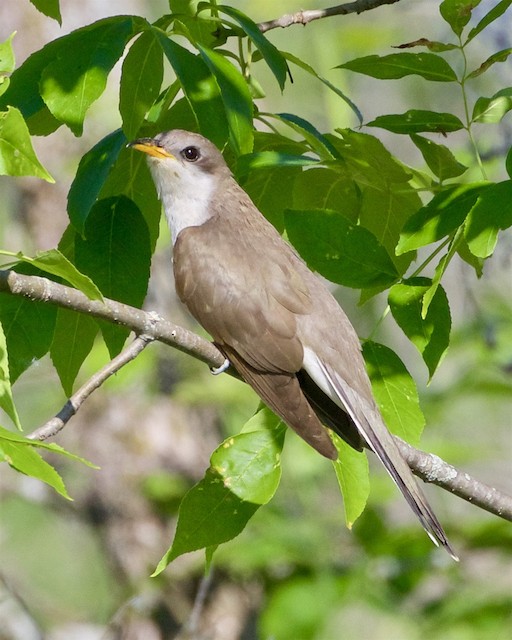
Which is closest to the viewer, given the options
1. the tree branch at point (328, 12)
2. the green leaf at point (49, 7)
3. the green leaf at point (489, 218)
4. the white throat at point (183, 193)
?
the green leaf at point (489, 218)

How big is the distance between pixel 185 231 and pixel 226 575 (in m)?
3.93

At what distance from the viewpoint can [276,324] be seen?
404cm

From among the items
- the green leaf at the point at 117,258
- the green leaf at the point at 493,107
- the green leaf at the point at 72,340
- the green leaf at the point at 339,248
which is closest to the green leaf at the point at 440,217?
the green leaf at the point at 339,248

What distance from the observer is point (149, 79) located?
3064mm

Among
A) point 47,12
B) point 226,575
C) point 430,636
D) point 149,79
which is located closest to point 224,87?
point 149,79

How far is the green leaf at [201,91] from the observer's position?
2.89m

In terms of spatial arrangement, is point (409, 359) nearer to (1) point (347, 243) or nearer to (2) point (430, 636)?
(2) point (430, 636)

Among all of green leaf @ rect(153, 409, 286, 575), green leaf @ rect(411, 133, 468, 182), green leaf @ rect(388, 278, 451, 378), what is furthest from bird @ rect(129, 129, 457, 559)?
green leaf @ rect(411, 133, 468, 182)

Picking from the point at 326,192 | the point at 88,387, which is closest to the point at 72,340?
the point at 88,387

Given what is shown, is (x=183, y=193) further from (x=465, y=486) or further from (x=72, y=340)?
(x=465, y=486)

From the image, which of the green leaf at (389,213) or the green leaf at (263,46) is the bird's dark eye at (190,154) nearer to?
the green leaf at (389,213)

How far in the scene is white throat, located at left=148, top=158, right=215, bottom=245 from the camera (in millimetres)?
4816

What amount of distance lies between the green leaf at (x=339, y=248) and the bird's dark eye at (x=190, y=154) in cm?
184

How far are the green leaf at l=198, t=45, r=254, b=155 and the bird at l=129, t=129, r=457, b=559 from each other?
0.76 metres
